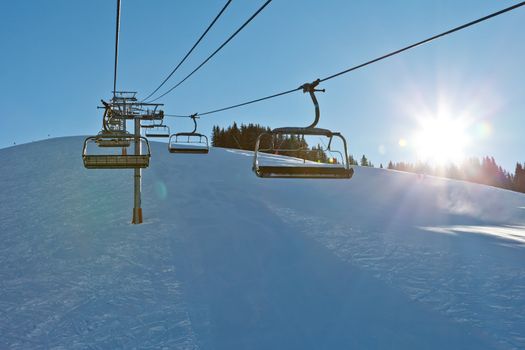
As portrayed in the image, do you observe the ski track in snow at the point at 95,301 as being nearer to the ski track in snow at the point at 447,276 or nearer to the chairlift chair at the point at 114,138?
the chairlift chair at the point at 114,138

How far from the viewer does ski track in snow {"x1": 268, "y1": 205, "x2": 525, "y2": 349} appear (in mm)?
10805

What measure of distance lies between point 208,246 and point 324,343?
26.8 ft

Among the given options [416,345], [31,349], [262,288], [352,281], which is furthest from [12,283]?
[416,345]

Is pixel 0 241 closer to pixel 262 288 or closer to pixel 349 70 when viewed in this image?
pixel 262 288

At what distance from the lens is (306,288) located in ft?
42.4

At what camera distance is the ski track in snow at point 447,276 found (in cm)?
1080

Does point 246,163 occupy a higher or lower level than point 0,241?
higher

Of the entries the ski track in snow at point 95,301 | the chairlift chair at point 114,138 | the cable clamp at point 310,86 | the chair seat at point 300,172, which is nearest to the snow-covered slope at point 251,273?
the ski track in snow at point 95,301

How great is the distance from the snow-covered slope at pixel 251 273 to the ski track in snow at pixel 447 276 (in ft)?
0.20

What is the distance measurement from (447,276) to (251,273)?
283 inches

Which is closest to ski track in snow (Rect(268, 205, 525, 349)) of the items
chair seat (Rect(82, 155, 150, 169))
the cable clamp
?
the cable clamp

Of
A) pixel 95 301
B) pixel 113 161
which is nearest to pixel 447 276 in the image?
pixel 113 161

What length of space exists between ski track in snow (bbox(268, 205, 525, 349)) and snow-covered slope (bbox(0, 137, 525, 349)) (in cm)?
6

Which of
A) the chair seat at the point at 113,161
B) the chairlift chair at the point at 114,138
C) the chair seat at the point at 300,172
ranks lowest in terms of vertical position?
the chair seat at the point at 300,172
